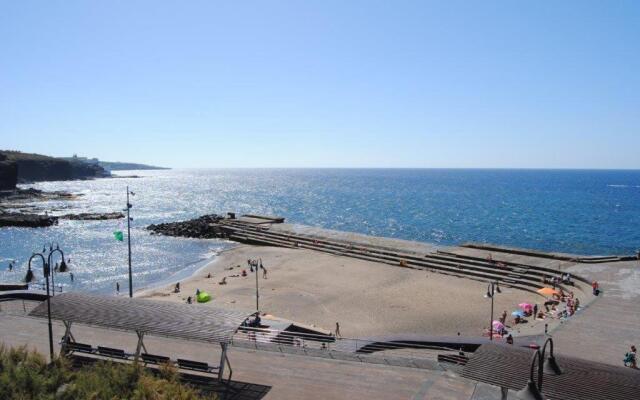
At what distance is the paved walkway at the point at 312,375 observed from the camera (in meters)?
13.0

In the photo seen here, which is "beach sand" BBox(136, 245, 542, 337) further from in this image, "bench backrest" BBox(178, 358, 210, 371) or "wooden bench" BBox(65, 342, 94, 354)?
"bench backrest" BBox(178, 358, 210, 371)

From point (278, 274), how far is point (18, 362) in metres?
28.7

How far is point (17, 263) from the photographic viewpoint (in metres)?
47.2

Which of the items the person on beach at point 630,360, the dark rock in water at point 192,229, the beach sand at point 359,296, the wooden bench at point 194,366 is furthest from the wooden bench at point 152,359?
the dark rock in water at point 192,229

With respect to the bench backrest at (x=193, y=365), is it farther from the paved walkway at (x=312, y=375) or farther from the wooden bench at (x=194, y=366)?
the paved walkway at (x=312, y=375)

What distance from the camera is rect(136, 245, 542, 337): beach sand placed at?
27.4 m

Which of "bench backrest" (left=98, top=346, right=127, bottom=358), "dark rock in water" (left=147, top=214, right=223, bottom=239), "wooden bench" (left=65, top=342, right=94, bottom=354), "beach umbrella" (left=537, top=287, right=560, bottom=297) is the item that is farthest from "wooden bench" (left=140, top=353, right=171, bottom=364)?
"dark rock in water" (left=147, top=214, right=223, bottom=239)

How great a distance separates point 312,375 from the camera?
14.4 metres

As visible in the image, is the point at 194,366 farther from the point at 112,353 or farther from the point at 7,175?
the point at 7,175

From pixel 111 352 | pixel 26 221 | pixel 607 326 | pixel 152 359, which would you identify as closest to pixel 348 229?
pixel 26 221

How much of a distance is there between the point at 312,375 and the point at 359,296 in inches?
760

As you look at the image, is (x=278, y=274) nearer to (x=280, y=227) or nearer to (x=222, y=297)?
(x=222, y=297)

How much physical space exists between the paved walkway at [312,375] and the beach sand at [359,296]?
5.11 meters

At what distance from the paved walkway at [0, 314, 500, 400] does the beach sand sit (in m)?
5.11
